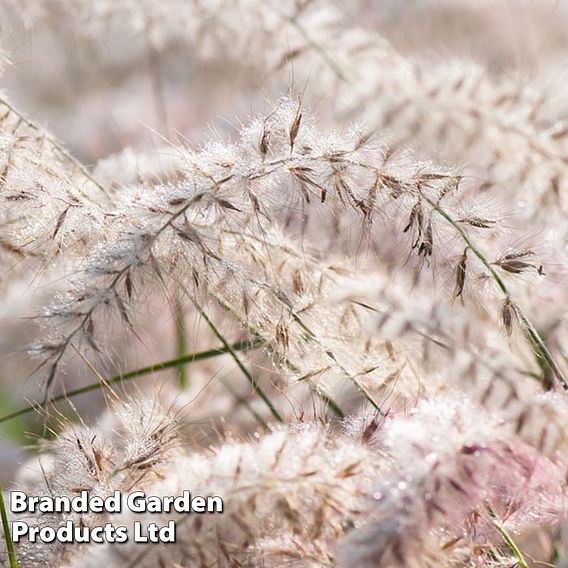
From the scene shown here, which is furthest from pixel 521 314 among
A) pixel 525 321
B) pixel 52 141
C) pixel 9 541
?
pixel 52 141

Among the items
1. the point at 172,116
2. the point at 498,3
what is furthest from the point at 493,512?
the point at 172,116

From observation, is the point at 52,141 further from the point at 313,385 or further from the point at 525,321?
the point at 525,321

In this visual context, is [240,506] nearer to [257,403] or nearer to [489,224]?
[489,224]

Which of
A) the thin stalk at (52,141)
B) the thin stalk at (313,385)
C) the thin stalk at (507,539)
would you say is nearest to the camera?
the thin stalk at (507,539)

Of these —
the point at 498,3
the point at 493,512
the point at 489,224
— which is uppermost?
the point at 498,3

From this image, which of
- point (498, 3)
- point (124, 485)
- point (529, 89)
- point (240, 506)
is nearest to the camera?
point (240, 506)

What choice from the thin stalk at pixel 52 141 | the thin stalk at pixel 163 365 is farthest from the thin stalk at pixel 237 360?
the thin stalk at pixel 52 141

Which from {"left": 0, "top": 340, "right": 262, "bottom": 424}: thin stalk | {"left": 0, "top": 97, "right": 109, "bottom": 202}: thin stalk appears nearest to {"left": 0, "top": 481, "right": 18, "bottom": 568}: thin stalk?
{"left": 0, "top": 340, "right": 262, "bottom": 424}: thin stalk

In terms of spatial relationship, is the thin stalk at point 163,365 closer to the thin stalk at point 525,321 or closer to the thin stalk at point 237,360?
the thin stalk at point 237,360

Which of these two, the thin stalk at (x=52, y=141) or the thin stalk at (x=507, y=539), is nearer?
the thin stalk at (x=507, y=539)
